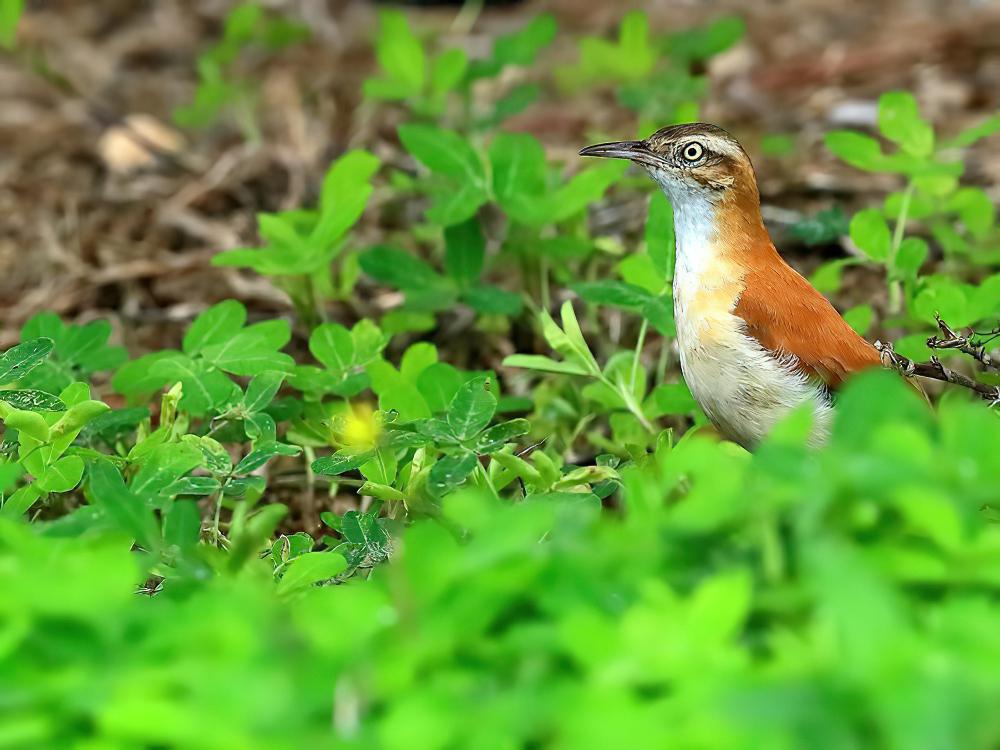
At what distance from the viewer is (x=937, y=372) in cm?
380

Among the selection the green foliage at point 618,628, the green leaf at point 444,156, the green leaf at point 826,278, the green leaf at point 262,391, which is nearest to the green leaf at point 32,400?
the green leaf at point 262,391

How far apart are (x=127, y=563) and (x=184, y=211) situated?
4617mm

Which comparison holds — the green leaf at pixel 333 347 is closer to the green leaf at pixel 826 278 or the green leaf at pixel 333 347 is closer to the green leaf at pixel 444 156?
the green leaf at pixel 444 156

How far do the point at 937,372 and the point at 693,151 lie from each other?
4.13 feet

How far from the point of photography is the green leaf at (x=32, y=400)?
12.8 ft

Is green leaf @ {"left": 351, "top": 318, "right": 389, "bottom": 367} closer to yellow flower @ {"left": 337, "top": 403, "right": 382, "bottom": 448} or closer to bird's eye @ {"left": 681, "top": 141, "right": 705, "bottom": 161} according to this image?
yellow flower @ {"left": 337, "top": 403, "right": 382, "bottom": 448}

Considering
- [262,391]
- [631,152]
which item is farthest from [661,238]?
[262,391]

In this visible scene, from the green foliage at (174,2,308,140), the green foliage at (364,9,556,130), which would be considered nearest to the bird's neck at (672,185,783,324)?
the green foliage at (364,9,556,130)

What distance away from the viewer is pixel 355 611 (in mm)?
2160

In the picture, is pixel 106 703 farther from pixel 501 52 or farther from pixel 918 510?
pixel 501 52

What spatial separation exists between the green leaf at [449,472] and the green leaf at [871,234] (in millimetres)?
1990

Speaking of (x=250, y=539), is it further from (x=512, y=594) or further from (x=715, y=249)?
(x=715, y=249)

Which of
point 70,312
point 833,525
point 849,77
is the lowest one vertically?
point 70,312

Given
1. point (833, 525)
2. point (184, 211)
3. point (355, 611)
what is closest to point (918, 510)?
point (833, 525)
